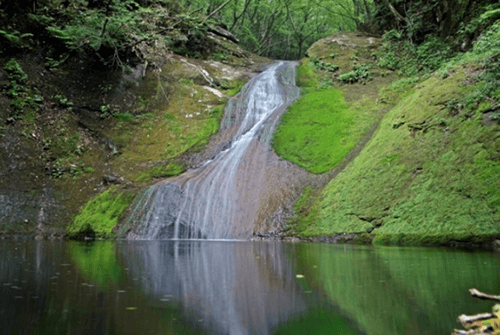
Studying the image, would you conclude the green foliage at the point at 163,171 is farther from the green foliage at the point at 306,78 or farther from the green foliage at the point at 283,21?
the green foliage at the point at 283,21

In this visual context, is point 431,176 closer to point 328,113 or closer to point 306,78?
point 328,113

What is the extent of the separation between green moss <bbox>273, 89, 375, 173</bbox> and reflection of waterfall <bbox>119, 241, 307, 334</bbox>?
29.6ft

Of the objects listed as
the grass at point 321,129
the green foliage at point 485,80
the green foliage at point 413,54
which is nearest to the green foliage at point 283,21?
the green foliage at point 413,54

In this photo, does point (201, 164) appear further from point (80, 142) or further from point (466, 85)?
point (466, 85)

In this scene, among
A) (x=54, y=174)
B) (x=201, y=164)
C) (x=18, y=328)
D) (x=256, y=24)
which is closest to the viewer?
(x=18, y=328)

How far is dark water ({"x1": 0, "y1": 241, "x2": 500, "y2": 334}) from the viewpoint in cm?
271

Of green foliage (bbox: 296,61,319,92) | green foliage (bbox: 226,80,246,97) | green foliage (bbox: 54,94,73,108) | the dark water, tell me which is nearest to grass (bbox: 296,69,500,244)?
the dark water

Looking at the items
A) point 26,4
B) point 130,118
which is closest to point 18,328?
point 130,118

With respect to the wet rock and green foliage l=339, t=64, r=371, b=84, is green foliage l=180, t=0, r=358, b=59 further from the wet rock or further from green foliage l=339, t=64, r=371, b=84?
the wet rock

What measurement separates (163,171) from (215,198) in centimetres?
312

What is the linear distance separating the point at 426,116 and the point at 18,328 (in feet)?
40.9

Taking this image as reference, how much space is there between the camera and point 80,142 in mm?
16422

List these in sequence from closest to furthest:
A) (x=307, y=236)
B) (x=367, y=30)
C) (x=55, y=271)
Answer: (x=55, y=271) < (x=307, y=236) < (x=367, y=30)

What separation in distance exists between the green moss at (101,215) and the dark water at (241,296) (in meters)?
7.21
